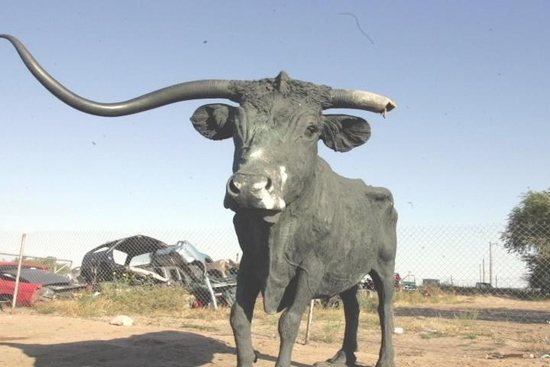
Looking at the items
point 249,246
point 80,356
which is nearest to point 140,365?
point 80,356

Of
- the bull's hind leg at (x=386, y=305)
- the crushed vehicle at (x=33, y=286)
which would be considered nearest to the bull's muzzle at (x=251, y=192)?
the bull's hind leg at (x=386, y=305)

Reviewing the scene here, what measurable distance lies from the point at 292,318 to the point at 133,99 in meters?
2.10

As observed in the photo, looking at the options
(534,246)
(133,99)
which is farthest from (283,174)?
(534,246)

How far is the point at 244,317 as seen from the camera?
15.3 ft

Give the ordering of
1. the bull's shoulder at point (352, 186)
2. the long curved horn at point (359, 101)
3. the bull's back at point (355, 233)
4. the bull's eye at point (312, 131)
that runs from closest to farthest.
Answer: the bull's eye at point (312, 131) → the long curved horn at point (359, 101) → the bull's back at point (355, 233) → the bull's shoulder at point (352, 186)

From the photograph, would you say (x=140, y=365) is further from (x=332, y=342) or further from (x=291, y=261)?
(x=332, y=342)

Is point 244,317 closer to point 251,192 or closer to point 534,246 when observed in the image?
point 251,192

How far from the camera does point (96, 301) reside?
13.7 meters

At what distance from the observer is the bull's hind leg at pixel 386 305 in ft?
21.2

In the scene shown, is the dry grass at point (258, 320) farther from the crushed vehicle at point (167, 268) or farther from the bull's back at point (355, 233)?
the bull's back at point (355, 233)

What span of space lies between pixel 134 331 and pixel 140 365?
3069 millimetres

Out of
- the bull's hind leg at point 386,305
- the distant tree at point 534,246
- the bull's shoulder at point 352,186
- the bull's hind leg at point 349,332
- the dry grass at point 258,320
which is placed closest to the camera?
the bull's shoulder at point 352,186

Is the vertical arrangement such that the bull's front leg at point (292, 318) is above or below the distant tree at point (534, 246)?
below

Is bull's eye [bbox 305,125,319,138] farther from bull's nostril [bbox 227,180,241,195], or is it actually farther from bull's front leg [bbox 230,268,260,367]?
bull's front leg [bbox 230,268,260,367]
